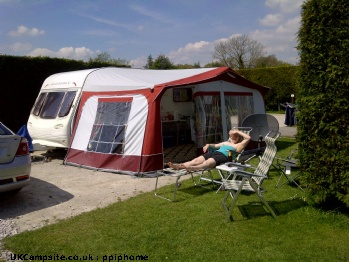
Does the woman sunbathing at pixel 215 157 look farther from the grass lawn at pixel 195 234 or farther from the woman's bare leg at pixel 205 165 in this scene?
the grass lawn at pixel 195 234

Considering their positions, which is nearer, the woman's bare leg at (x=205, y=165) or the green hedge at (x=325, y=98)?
the green hedge at (x=325, y=98)

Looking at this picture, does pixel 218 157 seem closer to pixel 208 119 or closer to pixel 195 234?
pixel 195 234

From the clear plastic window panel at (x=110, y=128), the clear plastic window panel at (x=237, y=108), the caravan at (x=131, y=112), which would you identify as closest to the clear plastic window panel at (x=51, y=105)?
the caravan at (x=131, y=112)

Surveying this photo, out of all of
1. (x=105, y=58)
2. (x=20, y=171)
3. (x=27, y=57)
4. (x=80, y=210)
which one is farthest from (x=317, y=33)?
(x=105, y=58)

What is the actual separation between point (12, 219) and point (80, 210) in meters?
0.90

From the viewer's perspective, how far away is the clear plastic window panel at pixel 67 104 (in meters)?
8.42

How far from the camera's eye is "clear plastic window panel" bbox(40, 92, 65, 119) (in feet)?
28.8

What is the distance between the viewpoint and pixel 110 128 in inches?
291

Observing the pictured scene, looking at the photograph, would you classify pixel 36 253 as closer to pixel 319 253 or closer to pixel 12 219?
pixel 12 219

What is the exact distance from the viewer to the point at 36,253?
3.49 metres

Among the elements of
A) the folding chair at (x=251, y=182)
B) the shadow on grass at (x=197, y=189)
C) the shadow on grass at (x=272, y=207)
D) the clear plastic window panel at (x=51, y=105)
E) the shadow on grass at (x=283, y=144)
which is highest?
the clear plastic window panel at (x=51, y=105)

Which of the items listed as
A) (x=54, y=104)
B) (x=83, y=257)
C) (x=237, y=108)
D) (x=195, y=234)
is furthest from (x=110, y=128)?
(x=83, y=257)

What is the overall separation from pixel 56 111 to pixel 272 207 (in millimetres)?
6233

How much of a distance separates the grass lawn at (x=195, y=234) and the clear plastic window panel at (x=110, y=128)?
7.56 feet
